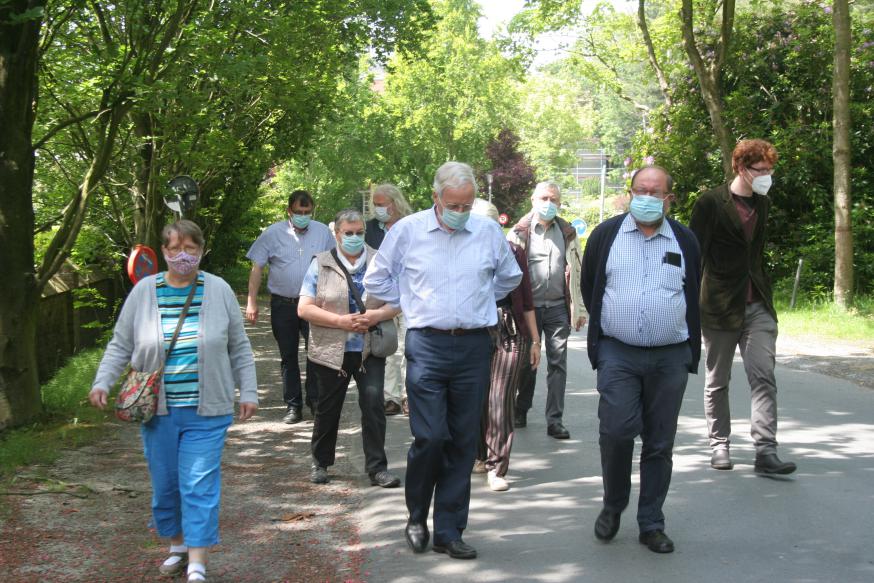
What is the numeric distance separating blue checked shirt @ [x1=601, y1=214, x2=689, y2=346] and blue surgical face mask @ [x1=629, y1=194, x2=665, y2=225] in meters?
0.09

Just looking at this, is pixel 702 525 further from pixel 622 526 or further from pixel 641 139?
pixel 641 139

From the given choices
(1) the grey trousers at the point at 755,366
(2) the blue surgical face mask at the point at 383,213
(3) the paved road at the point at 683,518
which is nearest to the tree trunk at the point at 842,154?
(3) the paved road at the point at 683,518

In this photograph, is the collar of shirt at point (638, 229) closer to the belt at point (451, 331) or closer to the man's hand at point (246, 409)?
the belt at point (451, 331)

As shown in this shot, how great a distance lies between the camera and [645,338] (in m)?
5.49

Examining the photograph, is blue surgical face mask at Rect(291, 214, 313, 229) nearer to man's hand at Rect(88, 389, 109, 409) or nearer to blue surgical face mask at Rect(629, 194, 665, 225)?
blue surgical face mask at Rect(629, 194, 665, 225)

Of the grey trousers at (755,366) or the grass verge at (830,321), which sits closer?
the grey trousers at (755,366)

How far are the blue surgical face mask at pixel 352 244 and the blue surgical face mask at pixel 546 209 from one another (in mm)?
1669

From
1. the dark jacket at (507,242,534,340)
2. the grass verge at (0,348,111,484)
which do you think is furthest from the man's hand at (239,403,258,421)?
the grass verge at (0,348,111,484)

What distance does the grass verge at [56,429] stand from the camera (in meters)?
7.63

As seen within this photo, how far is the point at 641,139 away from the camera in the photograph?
80.3 feet

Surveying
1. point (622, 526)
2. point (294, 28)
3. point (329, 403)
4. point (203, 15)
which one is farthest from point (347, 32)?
point (622, 526)

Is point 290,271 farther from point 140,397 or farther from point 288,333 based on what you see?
point 140,397

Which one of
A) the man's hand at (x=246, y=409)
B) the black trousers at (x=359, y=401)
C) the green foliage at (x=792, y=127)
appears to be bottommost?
the black trousers at (x=359, y=401)

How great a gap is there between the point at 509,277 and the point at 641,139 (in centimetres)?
1945
